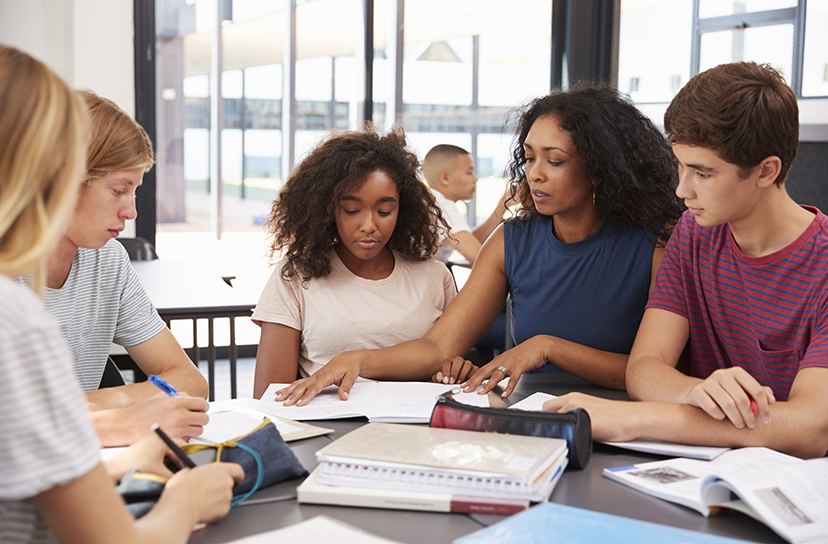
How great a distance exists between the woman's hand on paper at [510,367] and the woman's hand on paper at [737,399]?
1.28ft

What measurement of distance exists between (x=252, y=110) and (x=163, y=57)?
0.59 m

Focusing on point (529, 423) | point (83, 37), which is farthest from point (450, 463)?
point (83, 37)

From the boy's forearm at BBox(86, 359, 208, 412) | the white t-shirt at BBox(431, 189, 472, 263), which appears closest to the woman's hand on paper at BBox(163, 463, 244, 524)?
the boy's forearm at BBox(86, 359, 208, 412)

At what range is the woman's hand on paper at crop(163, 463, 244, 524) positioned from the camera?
31.6 inches

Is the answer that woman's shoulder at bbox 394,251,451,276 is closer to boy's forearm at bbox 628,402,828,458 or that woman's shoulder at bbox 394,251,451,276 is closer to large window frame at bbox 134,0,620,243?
boy's forearm at bbox 628,402,828,458

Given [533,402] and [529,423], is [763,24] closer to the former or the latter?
[533,402]

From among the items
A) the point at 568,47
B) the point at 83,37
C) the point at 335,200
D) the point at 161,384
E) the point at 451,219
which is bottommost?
the point at 161,384

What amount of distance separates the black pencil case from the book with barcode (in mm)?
31

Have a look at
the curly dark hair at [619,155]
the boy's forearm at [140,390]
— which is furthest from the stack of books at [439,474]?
the curly dark hair at [619,155]

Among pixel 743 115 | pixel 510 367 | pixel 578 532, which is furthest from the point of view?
pixel 510 367

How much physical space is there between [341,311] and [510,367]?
470mm

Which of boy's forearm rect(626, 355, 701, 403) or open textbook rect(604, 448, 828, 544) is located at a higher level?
boy's forearm rect(626, 355, 701, 403)

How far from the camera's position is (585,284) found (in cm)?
173

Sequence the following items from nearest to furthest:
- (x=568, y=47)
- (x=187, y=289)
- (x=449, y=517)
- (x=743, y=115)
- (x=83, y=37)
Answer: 1. (x=449, y=517)
2. (x=743, y=115)
3. (x=187, y=289)
4. (x=83, y=37)
5. (x=568, y=47)
